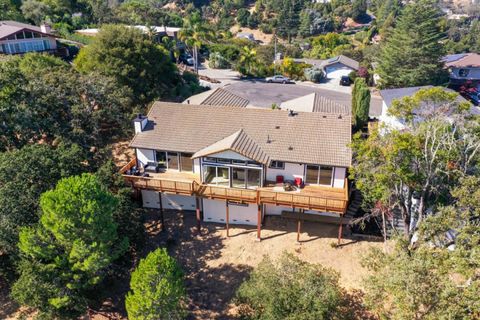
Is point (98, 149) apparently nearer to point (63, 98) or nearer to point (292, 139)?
point (63, 98)

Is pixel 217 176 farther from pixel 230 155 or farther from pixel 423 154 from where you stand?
pixel 423 154

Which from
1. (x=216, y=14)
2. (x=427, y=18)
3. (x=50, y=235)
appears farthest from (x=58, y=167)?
(x=216, y=14)

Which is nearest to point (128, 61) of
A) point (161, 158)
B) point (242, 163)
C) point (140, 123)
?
point (140, 123)

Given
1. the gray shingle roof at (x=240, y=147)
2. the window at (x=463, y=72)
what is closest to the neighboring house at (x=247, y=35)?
the window at (x=463, y=72)

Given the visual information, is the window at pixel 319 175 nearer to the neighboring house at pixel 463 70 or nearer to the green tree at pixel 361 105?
the green tree at pixel 361 105

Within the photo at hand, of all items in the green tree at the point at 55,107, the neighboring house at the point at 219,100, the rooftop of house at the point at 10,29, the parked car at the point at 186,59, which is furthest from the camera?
the parked car at the point at 186,59

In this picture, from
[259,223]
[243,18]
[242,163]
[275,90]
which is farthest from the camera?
[243,18]

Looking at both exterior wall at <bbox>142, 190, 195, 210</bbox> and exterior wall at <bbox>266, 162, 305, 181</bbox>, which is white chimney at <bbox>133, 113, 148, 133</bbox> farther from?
exterior wall at <bbox>266, 162, 305, 181</bbox>

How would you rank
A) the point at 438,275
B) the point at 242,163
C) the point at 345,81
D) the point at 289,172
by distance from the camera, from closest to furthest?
1. the point at 438,275
2. the point at 242,163
3. the point at 289,172
4. the point at 345,81
